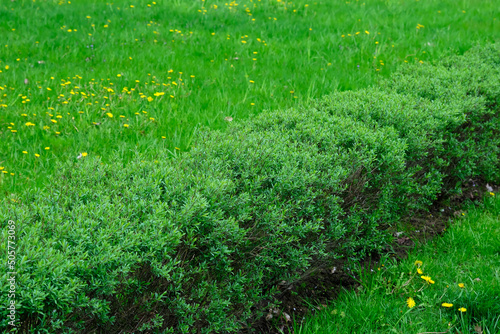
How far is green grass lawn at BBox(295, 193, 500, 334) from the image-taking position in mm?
2621

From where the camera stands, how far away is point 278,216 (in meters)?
2.25

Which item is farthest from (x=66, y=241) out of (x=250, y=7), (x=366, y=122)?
(x=250, y=7)

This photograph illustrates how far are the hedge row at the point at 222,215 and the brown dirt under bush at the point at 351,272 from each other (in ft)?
0.57

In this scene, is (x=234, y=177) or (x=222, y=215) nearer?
(x=222, y=215)

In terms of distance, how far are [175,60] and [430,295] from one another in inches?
180

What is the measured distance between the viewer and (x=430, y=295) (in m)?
→ 2.90

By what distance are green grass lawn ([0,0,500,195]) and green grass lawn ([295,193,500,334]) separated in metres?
1.52

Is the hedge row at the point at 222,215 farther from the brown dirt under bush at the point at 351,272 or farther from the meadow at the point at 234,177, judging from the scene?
the brown dirt under bush at the point at 351,272

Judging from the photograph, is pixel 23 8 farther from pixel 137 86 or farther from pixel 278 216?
pixel 278 216

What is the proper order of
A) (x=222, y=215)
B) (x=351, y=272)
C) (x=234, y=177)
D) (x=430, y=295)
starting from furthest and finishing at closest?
(x=351, y=272) → (x=430, y=295) → (x=234, y=177) → (x=222, y=215)

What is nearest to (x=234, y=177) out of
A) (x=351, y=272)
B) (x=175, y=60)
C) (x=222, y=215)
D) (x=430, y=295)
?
(x=222, y=215)

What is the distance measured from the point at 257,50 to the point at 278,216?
16.2 feet

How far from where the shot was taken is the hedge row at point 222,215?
5.31 ft

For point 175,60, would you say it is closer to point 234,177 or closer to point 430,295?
point 234,177
